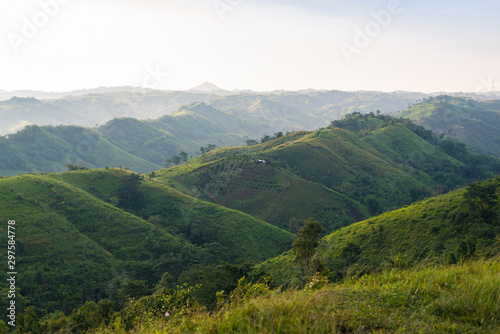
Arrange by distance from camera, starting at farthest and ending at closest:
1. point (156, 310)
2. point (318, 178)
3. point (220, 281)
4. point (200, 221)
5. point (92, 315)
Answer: point (318, 178), point (200, 221), point (220, 281), point (92, 315), point (156, 310)

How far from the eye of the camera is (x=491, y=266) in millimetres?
8570

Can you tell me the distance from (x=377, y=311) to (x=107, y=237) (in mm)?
58923

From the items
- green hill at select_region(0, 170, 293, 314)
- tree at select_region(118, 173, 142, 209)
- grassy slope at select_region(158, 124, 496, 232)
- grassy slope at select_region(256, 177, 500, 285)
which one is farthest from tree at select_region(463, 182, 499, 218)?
tree at select_region(118, 173, 142, 209)

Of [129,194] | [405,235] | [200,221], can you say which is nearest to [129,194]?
[129,194]

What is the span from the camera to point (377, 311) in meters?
7.07

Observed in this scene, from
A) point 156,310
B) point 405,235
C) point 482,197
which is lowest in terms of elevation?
point 405,235

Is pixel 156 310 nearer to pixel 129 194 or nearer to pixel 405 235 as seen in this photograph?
pixel 405 235

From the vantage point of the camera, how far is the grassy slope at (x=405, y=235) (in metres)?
35.4

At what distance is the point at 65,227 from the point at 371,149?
133128 mm

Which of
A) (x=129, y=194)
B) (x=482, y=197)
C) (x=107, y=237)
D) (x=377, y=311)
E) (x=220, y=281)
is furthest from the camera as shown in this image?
(x=129, y=194)

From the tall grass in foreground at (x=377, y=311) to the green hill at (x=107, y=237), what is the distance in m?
35.6

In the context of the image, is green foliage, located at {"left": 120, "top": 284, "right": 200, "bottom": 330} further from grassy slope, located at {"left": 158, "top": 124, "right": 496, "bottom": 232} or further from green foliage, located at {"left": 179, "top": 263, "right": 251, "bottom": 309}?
grassy slope, located at {"left": 158, "top": 124, "right": 496, "bottom": 232}

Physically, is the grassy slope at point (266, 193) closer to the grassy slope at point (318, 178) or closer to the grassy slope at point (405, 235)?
the grassy slope at point (318, 178)

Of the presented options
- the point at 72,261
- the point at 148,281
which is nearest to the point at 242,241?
the point at 148,281
